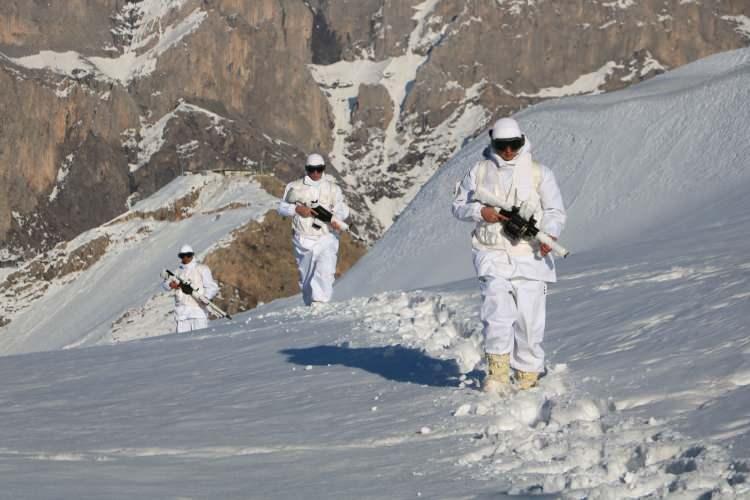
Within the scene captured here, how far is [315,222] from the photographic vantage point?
19328 millimetres

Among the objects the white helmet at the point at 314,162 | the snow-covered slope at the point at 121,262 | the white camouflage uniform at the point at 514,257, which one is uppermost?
the white helmet at the point at 314,162

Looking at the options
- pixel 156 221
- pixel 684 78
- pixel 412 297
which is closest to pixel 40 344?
pixel 156 221

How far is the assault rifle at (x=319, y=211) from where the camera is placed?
58.3ft

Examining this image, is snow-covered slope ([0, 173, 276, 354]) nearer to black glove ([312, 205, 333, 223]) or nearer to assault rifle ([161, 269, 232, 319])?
assault rifle ([161, 269, 232, 319])

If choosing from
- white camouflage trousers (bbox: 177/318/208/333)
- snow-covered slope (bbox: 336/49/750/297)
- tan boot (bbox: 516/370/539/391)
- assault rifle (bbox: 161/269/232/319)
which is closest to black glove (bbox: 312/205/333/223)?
snow-covered slope (bbox: 336/49/750/297)

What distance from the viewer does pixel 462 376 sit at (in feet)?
34.7

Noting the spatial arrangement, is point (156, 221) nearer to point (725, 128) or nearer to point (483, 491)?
Result: point (725, 128)

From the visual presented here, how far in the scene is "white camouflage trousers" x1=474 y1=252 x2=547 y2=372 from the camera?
9.67 metres

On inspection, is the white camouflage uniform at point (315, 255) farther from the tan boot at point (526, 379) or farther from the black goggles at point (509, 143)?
the tan boot at point (526, 379)

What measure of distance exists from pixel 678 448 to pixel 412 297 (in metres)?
9.94

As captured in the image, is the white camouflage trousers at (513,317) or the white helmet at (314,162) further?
the white helmet at (314,162)

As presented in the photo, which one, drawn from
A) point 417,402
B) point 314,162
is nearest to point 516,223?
point 417,402

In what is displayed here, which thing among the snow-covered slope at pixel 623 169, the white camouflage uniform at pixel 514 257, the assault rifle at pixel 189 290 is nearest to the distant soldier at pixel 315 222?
the assault rifle at pixel 189 290

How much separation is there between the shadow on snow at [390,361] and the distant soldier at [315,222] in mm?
4796
